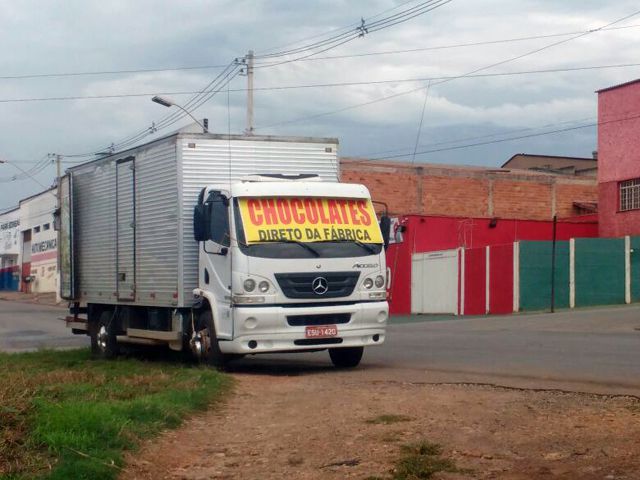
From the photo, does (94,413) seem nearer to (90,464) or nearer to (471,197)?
(90,464)

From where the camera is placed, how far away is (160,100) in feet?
98.7

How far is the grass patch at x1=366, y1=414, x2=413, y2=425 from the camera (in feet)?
29.2

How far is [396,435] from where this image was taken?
8.27 m

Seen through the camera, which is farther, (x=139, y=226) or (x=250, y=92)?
(x=250, y=92)

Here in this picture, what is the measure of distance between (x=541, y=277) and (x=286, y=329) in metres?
20.1

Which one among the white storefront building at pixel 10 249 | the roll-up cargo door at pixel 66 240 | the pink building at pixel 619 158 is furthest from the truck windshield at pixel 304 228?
the white storefront building at pixel 10 249

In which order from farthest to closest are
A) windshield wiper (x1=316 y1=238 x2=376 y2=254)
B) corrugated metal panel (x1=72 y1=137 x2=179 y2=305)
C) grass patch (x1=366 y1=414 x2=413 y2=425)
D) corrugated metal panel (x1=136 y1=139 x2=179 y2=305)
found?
1. corrugated metal panel (x1=72 y1=137 x2=179 y2=305)
2. corrugated metal panel (x1=136 y1=139 x2=179 y2=305)
3. windshield wiper (x1=316 y1=238 x2=376 y2=254)
4. grass patch (x1=366 y1=414 x2=413 y2=425)

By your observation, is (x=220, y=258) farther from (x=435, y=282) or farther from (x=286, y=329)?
(x=435, y=282)

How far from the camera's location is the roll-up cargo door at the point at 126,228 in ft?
53.1

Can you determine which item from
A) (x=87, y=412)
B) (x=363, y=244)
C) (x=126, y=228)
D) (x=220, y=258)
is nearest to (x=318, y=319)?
(x=363, y=244)

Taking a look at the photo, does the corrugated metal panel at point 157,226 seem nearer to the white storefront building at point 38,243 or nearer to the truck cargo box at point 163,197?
the truck cargo box at point 163,197

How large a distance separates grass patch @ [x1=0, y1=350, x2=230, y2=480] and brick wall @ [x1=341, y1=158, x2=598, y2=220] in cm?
3230

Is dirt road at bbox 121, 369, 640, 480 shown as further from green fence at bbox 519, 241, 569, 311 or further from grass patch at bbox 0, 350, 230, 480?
green fence at bbox 519, 241, 569, 311

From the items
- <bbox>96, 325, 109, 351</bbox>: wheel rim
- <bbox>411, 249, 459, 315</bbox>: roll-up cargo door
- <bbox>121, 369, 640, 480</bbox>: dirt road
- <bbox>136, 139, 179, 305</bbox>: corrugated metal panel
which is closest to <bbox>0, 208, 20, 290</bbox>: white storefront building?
<bbox>411, 249, 459, 315</bbox>: roll-up cargo door
